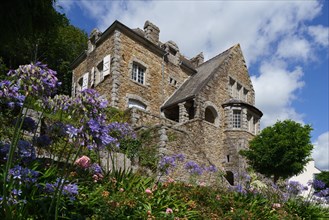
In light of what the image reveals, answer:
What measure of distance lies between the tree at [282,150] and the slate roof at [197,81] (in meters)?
4.68

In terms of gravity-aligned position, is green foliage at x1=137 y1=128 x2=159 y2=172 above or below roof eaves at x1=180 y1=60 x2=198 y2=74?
below

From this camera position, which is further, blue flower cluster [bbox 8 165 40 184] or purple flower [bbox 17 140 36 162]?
purple flower [bbox 17 140 36 162]

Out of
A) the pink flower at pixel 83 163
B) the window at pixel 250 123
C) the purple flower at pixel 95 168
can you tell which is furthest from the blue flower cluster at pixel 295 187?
the window at pixel 250 123

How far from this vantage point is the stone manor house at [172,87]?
763 inches

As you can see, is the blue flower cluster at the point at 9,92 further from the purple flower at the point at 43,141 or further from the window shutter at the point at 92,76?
the window shutter at the point at 92,76

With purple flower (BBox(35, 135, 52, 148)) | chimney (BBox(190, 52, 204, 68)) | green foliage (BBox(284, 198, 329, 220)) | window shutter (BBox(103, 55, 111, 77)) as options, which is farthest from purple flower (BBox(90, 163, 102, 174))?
chimney (BBox(190, 52, 204, 68))

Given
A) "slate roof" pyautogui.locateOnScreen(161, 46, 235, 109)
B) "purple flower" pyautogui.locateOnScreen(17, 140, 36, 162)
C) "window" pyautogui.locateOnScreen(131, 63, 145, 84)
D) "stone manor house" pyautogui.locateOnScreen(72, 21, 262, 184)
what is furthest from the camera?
"slate roof" pyautogui.locateOnScreen(161, 46, 235, 109)

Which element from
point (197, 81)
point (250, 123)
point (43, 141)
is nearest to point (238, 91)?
point (250, 123)

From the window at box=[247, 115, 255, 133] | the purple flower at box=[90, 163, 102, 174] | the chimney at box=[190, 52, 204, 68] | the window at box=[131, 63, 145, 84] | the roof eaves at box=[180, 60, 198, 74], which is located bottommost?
the purple flower at box=[90, 163, 102, 174]

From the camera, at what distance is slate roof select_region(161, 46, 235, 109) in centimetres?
2086

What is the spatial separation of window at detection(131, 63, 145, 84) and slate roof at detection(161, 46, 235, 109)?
7.24 ft

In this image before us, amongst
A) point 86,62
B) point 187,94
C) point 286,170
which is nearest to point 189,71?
point 187,94

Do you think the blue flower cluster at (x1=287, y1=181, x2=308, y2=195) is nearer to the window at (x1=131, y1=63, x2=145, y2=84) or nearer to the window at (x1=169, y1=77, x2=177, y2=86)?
the window at (x1=131, y1=63, x2=145, y2=84)

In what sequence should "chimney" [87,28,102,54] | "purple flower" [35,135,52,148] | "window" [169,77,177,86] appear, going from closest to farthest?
1. "purple flower" [35,135,52,148]
2. "chimney" [87,28,102,54]
3. "window" [169,77,177,86]
